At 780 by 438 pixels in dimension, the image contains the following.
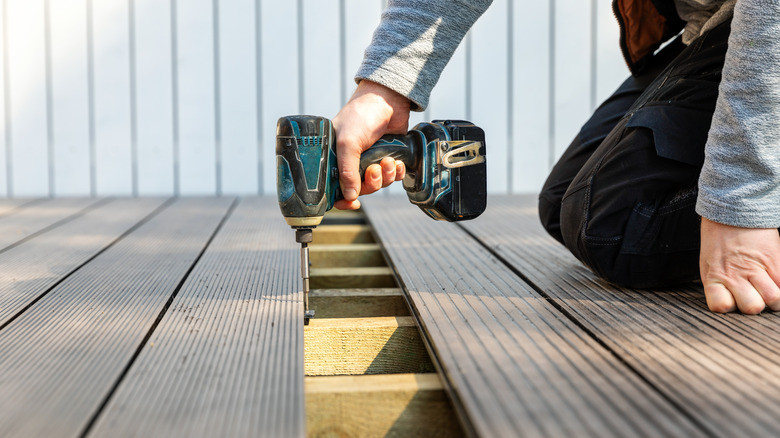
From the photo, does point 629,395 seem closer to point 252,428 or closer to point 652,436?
point 652,436

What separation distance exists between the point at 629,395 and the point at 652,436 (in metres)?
0.10

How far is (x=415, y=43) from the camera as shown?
4.57ft

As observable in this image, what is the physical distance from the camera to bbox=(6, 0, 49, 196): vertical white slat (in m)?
3.14

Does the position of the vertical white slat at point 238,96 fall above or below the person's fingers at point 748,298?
above

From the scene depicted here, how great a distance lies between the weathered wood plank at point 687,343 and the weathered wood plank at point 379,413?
0.26m

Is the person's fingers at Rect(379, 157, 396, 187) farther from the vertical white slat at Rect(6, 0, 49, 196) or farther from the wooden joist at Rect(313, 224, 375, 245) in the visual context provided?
the vertical white slat at Rect(6, 0, 49, 196)

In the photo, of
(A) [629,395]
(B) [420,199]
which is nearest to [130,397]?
(A) [629,395]

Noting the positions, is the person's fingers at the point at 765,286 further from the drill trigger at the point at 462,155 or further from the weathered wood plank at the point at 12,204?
the weathered wood plank at the point at 12,204

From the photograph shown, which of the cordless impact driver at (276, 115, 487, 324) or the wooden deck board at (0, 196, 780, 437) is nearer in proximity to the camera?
the wooden deck board at (0, 196, 780, 437)

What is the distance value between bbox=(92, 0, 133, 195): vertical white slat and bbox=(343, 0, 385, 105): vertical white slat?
99 centimetres

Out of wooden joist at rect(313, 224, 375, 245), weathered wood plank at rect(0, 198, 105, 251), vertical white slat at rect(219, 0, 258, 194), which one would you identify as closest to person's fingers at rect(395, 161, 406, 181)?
wooden joist at rect(313, 224, 375, 245)

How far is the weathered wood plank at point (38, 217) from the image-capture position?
2113 mm

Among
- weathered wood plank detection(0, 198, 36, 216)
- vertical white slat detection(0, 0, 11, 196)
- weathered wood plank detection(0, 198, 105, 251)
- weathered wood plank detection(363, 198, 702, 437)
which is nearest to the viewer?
weathered wood plank detection(363, 198, 702, 437)

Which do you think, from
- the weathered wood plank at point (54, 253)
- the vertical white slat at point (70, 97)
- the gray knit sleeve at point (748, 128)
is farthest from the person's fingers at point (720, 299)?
the vertical white slat at point (70, 97)
